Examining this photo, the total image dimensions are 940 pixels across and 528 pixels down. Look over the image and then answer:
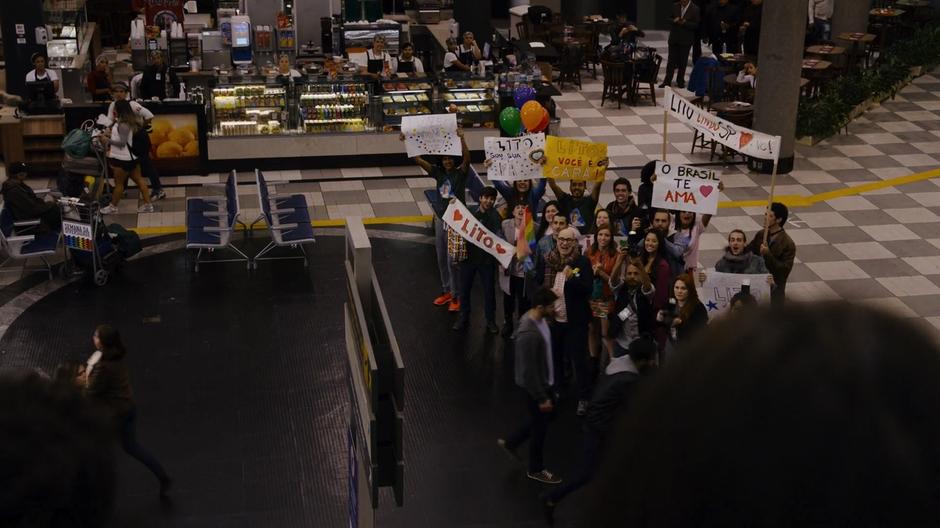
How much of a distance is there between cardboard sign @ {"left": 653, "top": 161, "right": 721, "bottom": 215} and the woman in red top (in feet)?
3.00

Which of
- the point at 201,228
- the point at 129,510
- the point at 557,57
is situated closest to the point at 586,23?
the point at 557,57

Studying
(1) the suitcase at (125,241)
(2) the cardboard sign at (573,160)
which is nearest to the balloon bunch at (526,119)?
(2) the cardboard sign at (573,160)

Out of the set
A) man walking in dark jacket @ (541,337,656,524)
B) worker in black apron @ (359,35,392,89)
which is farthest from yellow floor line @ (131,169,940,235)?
man walking in dark jacket @ (541,337,656,524)

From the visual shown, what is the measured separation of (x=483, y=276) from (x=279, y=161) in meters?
6.69

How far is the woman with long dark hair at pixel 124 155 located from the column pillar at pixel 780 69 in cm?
865

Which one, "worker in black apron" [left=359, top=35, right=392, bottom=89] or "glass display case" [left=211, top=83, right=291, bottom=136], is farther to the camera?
"worker in black apron" [left=359, top=35, right=392, bottom=89]

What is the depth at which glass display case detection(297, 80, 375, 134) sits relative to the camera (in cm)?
1706

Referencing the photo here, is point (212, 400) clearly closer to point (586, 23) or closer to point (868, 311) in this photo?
point (868, 311)

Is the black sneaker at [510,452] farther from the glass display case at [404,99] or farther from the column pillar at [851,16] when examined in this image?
the column pillar at [851,16]

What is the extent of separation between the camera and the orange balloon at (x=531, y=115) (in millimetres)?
14727

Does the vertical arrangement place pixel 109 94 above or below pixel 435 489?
above

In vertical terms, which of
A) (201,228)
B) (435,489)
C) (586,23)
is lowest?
(435,489)

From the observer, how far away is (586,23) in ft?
81.0

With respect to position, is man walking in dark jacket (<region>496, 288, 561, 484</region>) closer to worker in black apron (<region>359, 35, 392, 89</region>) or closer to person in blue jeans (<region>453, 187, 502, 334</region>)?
person in blue jeans (<region>453, 187, 502, 334</region>)
